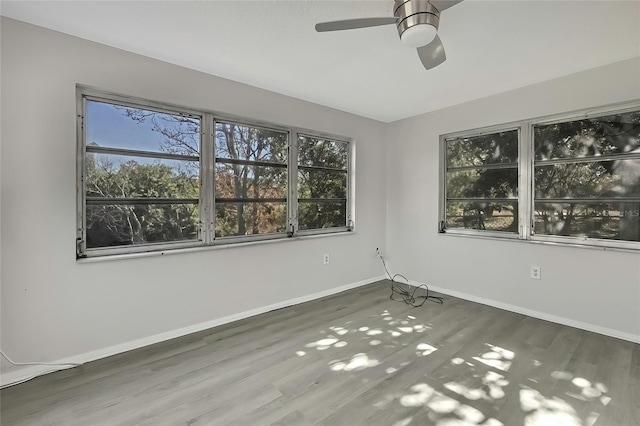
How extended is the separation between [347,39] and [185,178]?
6.09 ft

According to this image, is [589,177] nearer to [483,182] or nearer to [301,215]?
[483,182]

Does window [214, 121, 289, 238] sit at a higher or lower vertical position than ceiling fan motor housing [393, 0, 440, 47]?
lower

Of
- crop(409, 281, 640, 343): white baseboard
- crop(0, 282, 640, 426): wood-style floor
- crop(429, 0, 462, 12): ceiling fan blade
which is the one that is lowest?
crop(0, 282, 640, 426): wood-style floor

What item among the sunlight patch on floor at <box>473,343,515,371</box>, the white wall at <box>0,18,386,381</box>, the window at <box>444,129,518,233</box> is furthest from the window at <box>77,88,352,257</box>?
the sunlight patch on floor at <box>473,343,515,371</box>

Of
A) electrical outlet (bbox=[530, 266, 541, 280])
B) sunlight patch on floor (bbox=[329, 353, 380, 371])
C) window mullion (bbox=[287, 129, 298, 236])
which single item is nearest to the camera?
sunlight patch on floor (bbox=[329, 353, 380, 371])

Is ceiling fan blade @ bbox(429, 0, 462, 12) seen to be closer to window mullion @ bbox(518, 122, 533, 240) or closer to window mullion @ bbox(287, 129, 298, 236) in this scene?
window mullion @ bbox(287, 129, 298, 236)

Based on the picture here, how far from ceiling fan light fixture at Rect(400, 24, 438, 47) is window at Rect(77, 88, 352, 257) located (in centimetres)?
189

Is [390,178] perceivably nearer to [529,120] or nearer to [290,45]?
[529,120]

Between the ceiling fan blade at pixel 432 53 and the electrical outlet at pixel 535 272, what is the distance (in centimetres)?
243

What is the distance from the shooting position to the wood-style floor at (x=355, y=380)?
1649 mm

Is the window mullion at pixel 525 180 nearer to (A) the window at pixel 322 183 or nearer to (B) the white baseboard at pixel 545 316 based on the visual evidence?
(B) the white baseboard at pixel 545 316

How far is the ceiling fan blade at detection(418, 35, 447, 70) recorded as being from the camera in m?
1.85

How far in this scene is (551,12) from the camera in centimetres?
186

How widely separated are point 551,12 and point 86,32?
10.6 ft
